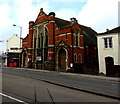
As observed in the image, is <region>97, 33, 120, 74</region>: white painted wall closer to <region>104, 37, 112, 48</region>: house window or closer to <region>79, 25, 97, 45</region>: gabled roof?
<region>104, 37, 112, 48</region>: house window

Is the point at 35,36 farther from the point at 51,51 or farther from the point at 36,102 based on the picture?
the point at 36,102

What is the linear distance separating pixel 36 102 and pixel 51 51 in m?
25.6

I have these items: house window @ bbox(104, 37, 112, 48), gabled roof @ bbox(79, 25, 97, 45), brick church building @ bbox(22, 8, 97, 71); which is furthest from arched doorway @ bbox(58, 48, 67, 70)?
house window @ bbox(104, 37, 112, 48)

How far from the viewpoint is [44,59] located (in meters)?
34.2

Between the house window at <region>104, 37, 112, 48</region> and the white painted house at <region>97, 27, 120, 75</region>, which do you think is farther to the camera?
the house window at <region>104, 37, 112, 48</region>

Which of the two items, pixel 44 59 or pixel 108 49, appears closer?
pixel 108 49

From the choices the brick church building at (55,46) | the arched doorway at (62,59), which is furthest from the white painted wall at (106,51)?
the arched doorway at (62,59)

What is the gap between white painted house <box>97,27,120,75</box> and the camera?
22109 millimetres

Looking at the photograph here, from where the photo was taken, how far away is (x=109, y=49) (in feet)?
75.2

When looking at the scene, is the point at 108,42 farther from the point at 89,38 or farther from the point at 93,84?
the point at 89,38

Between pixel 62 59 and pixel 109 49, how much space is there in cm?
1148

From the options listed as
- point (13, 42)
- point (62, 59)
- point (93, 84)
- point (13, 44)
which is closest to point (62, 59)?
point (62, 59)

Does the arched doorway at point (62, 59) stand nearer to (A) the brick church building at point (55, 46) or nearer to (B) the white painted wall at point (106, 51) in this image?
(A) the brick church building at point (55, 46)

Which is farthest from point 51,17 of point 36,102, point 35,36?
point 36,102
